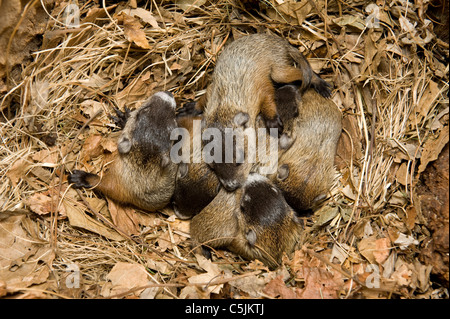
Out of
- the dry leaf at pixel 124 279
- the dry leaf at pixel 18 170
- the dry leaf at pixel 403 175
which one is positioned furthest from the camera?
the dry leaf at pixel 18 170

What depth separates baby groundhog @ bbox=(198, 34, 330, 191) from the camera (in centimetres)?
541

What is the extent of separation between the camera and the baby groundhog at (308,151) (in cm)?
523

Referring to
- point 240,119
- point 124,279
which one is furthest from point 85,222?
point 240,119

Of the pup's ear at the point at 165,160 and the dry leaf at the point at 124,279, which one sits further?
the pup's ear at the point at 165,160

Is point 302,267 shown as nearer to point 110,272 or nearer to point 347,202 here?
point 347,202

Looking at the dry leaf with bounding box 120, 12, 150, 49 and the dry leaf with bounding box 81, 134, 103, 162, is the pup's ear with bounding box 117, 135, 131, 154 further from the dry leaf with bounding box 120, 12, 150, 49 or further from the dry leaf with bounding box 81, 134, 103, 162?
the dry leaf with bounding box 120, 12, 150, 49

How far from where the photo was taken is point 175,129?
17.5 feet

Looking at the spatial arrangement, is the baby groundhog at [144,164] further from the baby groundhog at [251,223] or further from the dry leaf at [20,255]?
the dry leaf at [20,255]

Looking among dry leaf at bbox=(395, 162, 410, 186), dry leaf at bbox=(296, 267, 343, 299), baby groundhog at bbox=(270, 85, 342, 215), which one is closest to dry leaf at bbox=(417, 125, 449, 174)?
dry leaf at bbox=(395, 162, 410, 186)

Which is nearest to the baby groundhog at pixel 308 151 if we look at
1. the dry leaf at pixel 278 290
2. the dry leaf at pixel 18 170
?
the dry leaf at pixel 278 290

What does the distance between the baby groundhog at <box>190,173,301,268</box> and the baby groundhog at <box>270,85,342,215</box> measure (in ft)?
0.77

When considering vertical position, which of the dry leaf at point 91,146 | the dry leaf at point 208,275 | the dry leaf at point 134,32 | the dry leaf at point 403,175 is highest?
the dry leaf at point 134,32

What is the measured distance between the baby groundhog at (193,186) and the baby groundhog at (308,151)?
0.85 metres

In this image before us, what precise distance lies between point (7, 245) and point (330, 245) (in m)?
3.91
